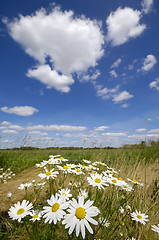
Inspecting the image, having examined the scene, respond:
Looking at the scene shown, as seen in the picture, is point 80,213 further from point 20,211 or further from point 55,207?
point 20,211

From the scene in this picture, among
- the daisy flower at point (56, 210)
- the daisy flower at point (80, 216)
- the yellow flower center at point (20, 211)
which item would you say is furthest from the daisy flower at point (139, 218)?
the yellow flower center at point (20, 211)

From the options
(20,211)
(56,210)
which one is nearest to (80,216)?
(56,210)

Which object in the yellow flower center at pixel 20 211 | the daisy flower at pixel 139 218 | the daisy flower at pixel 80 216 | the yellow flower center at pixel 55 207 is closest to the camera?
the daisy flower at pixel 80 216

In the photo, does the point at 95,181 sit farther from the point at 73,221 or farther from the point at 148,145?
the point at 148,145

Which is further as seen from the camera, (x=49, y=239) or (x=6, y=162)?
(x=6, y=162)

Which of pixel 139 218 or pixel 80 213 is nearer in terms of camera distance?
pixel 80 213

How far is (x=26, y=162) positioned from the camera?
5688mm

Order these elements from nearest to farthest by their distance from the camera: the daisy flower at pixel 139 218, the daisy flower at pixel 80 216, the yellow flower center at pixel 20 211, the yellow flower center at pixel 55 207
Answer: the daisy flower at pixel 80 216
the yellow flower center at pixel 55 207
the yellow flower center at pixel 20 211
the daisy flower at pixel 139 218

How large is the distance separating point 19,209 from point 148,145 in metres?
8.61

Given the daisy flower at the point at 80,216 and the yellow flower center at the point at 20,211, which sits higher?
the daisy flower at the point at 80,216

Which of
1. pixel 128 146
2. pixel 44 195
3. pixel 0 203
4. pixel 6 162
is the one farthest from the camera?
pixel 128 146

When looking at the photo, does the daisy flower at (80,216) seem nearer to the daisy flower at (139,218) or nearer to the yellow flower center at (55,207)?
the yellow flower center at (55,207)

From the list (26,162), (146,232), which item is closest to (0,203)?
(146,232)

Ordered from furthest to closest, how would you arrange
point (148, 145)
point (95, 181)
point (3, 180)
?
1. point (148, 145)
2. point (3, 180)
3. point (95, 181)
